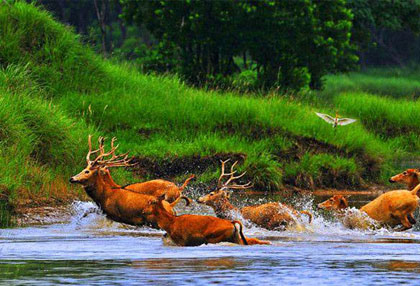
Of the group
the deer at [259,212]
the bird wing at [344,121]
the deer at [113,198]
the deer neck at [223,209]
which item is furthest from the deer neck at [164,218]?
the bird wing at [344,121]

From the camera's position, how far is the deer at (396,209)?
16266 millimetres

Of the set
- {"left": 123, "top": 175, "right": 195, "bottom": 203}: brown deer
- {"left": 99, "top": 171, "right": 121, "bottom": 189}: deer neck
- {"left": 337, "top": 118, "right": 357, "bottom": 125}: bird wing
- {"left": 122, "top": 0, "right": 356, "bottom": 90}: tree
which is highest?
{"left": 99, "top": 171, "right": 121, "bottom": 189}: deer neck

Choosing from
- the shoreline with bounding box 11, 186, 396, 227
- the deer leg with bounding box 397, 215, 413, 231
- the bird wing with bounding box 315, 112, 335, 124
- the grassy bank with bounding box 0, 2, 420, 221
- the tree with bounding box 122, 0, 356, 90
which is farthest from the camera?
the tree with bounding box 122, 0, 356, 90

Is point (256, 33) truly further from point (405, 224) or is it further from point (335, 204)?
point (405, 224)

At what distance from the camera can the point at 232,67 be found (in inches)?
1540

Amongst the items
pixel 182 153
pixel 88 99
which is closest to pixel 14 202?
pixel 182 153

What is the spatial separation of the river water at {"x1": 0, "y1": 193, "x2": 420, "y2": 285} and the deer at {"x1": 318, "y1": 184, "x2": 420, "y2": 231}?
0.26 metres

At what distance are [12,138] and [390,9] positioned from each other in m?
25.8

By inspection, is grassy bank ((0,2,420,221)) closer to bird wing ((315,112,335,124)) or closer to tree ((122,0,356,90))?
bird wing ((315,112,335,124))

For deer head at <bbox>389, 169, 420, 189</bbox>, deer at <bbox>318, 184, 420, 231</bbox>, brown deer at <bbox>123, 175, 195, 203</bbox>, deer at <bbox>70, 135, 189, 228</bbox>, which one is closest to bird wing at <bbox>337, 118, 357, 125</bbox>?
deer head at <bbox>389, 169, 420, 189</bbox>

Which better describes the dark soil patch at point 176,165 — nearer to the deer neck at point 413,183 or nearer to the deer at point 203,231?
the deer neck at point 413,183

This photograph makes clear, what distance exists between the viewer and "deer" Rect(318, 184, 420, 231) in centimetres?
1627

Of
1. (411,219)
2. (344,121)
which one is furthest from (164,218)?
(344,121)

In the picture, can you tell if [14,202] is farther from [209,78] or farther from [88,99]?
[209,78]
